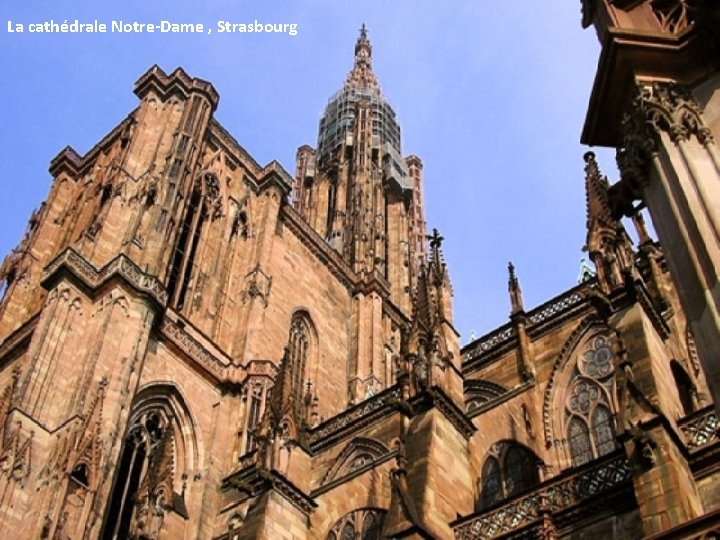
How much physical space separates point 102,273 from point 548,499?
12.6 metres

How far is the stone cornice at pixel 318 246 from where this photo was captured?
29109mm

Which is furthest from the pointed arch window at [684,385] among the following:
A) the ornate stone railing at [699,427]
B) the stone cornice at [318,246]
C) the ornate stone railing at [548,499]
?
the stone cornice at [318,246]

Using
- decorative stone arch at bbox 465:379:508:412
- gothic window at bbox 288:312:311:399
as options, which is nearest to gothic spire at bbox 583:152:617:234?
decorative stone arch at bbox 465:379:508:412

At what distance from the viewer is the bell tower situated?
117ft

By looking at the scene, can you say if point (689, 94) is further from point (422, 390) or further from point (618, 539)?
point (422, 390)

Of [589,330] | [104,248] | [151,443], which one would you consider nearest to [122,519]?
[151,443]

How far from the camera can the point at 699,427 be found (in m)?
10.8

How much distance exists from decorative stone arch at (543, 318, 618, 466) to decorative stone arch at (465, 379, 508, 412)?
7.92 feet

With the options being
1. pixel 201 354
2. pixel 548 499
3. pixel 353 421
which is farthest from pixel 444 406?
pixel 201 354

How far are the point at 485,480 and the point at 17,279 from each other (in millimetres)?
15656

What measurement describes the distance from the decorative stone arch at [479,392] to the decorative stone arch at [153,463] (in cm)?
670

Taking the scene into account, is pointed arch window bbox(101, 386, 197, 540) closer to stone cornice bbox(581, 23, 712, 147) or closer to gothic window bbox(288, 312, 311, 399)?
gothic window bbox(288, 312, 311, 399)

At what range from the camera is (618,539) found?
35.0 ft

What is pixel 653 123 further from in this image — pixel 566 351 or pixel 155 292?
pixel 155 292
